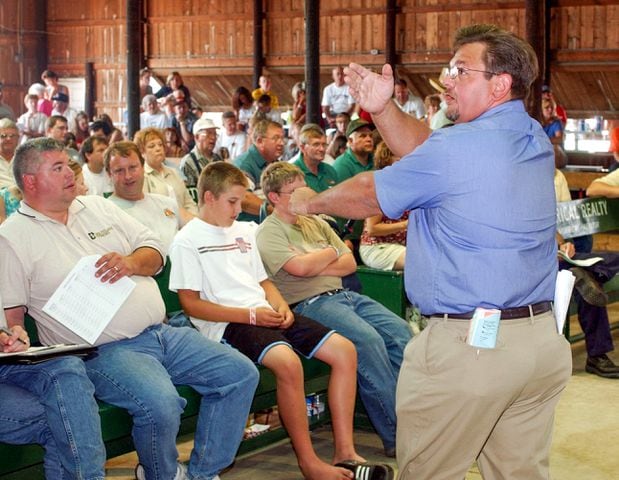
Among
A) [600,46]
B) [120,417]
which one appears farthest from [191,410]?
[600,46]

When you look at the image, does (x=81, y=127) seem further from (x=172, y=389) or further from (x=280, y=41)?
(x=172, y=389)

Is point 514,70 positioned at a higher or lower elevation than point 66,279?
higher

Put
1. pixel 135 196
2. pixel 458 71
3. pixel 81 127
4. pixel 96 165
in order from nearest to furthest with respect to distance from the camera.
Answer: pixel 458 71 → pixel 135 196 → pixel 96 165 → pixel 81 127

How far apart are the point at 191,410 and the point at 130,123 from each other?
10.3 meters

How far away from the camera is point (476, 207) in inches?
106

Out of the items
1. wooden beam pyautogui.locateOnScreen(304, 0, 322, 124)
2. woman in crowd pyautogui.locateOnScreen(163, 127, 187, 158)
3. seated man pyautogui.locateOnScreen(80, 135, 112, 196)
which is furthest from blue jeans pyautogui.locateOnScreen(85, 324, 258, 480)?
wooden beam pyautogui.locateOnScreen(304, 0, 322, 124)

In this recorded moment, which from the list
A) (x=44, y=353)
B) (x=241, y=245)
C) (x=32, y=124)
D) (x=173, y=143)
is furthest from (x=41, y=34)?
(x=44, y=353)

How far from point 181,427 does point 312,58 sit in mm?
9548

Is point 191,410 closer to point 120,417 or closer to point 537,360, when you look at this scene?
point 120,417

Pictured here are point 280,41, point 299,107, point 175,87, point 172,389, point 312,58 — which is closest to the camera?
point 172,389

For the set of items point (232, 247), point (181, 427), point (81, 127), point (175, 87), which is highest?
point (175, 87)

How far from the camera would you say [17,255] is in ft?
12.1

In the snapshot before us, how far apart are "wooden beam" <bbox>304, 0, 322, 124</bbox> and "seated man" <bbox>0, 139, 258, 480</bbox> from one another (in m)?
9.23

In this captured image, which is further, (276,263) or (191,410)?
(276,263)
